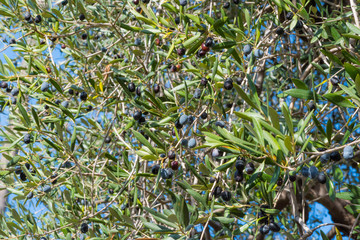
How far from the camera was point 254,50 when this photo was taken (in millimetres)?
1877

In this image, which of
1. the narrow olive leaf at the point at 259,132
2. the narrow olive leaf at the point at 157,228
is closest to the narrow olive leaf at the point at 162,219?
the narrow olive leaf at the point at 157,228

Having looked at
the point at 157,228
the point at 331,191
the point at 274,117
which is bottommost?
the point at 157,228

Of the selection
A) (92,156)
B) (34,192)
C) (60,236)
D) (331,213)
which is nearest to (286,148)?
(34,192)

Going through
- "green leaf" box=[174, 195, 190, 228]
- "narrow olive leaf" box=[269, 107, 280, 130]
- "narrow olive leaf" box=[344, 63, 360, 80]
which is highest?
"narrow olive leaf" box=[344, 63, 360, 80]

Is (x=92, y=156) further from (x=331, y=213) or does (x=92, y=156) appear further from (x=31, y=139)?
(x=331, y=213)

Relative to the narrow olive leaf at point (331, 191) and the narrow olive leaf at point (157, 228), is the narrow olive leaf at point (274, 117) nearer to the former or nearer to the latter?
the narrow olive leaf at point (331, 191)

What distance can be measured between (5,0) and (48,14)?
0.86 feet

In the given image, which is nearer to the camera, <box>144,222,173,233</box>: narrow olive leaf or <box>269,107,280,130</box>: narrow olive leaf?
<box>269,107,280,130</box>: narrow olive leaf

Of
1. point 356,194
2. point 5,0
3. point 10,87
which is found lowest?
point 356,194

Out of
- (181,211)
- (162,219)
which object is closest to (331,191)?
(181,211)

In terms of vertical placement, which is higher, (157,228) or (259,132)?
(259,132)

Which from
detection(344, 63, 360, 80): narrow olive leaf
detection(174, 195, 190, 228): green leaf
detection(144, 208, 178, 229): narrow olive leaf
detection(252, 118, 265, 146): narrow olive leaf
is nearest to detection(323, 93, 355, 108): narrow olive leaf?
detection(344, 63, 360, 80): narrow olive leaf

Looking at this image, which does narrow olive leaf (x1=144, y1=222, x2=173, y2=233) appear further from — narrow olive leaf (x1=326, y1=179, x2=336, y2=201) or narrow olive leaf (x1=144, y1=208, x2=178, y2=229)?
narrow olive leaf (x1=326, y1=179, x2=336, y2=201)

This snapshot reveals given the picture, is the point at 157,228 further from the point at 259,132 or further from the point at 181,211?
the point at 259,132
